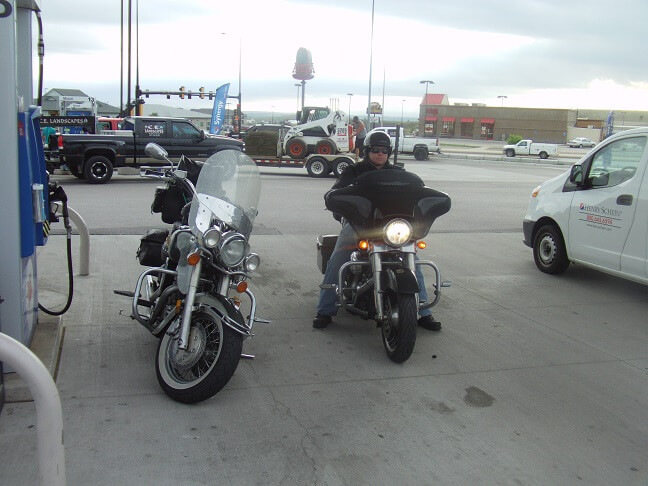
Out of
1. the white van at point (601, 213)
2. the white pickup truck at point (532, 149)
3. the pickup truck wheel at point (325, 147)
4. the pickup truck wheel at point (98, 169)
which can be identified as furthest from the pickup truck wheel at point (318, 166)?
the white pickup truck at point (532, 149)

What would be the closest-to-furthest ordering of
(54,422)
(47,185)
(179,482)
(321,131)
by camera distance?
(54,422)
(179,482)
(47,185)
(321,131)

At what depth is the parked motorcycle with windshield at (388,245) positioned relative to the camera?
192 inches

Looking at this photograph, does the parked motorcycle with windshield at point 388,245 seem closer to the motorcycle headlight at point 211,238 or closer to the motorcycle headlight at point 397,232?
the motorcycle headlight at point 397,232

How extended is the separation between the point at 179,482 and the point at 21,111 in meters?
2.56

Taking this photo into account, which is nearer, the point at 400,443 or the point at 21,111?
the point at 400,443

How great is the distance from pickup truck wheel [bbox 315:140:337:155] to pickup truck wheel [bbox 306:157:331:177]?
1.96m

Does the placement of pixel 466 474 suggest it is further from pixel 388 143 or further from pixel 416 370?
pixel 388 143

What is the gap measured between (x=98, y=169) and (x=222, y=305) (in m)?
14.7

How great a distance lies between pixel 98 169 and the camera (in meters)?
17.6

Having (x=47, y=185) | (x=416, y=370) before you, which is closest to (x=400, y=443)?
(x=416, y=370)

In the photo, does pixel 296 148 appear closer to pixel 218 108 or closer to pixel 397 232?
pixel 218 108

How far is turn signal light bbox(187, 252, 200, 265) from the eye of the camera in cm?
402

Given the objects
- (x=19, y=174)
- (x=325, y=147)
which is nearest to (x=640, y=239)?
(x=19, y=174)

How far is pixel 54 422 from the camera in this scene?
2473 mm
